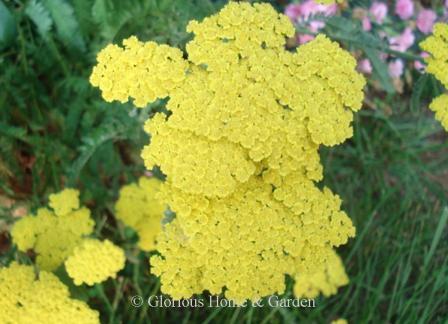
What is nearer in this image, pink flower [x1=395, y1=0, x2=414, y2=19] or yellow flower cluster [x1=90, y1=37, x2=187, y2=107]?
yellow flower cluster [x1=90, y1=37, x2=187, y2=107]

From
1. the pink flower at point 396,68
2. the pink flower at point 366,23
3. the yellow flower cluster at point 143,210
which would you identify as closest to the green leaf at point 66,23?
the yellow flower cluster at point 143,210

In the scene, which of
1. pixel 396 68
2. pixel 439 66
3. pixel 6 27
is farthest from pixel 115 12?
pixel 396 68

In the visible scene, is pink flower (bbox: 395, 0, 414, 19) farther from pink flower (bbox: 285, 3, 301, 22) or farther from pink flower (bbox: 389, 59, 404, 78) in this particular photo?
pink flower (bbox: 285, 3, 301, 22)

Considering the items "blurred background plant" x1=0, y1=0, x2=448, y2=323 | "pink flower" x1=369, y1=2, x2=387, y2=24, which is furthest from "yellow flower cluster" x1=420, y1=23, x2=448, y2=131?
"pink flower" x1=369, y1=2, x2=387, y2=24

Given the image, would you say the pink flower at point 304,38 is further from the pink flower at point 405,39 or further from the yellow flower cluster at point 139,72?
the yellow flower cluster at point 139,72

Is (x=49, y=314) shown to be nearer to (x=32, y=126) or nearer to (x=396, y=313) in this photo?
(x=32, y=126)

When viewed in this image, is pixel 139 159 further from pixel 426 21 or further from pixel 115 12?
pixel 426 21
